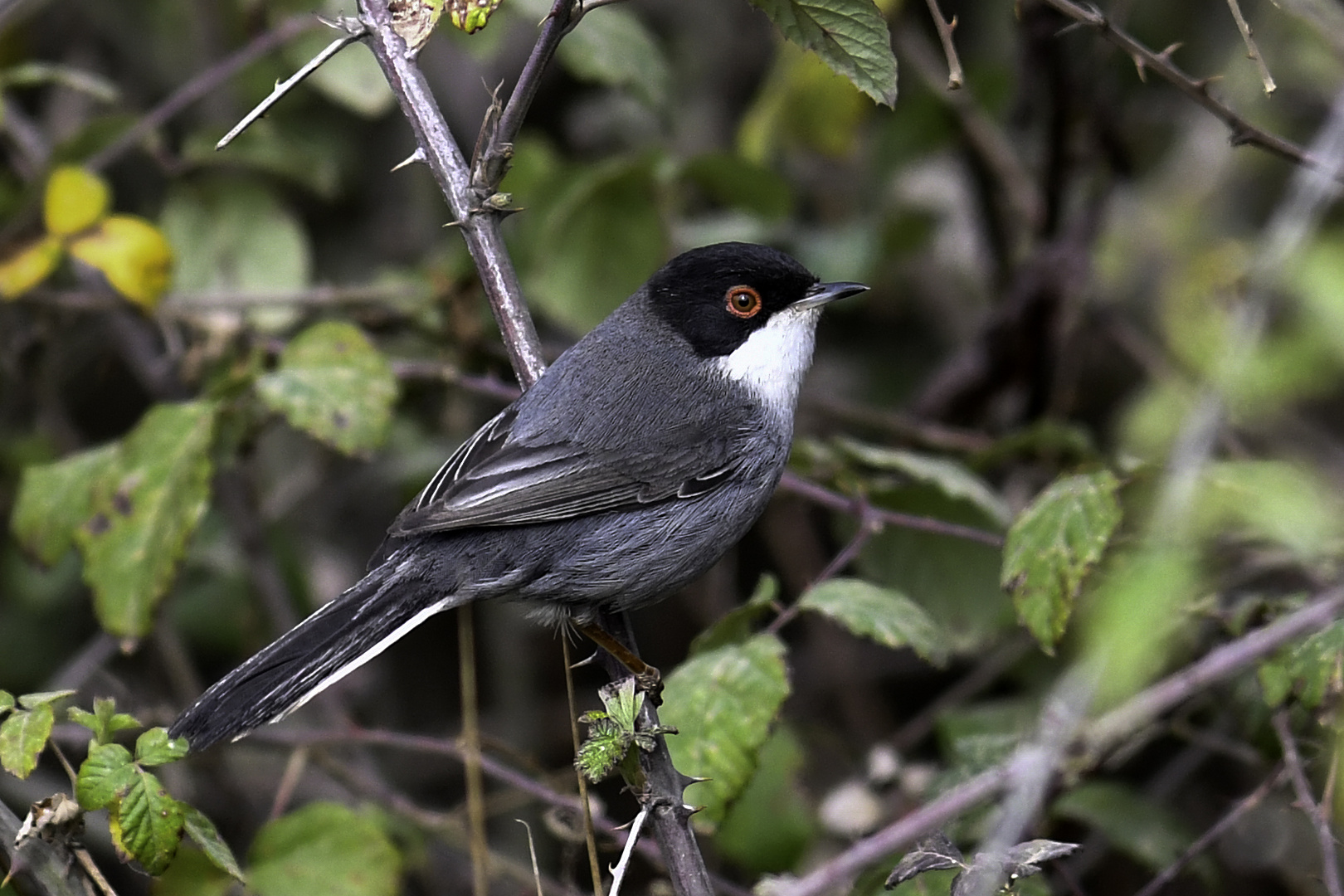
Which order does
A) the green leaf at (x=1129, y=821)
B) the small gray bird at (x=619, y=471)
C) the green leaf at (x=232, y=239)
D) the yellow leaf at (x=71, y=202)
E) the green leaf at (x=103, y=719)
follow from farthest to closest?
the green leaf at (x=232, y=239)
the yellow leaf at (x=71, y=202)
the green leaf at (x=1129, y=821)
the small gray bird at (x=619, y=471)
the green leaf at (x=103, y=719)

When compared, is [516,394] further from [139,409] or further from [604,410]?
[139,409]

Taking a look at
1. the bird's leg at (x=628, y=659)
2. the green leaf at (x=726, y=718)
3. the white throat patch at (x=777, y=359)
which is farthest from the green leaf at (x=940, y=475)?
the bird's leg at (x=628, y=659)

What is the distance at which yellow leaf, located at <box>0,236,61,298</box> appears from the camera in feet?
12.7

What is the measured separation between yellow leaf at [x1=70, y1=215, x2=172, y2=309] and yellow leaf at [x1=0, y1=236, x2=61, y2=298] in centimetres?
8

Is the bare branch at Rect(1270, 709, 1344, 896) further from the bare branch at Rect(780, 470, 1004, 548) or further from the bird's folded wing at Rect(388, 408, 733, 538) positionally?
the bird's folded wing at Rect(388, 408, 733, 538)

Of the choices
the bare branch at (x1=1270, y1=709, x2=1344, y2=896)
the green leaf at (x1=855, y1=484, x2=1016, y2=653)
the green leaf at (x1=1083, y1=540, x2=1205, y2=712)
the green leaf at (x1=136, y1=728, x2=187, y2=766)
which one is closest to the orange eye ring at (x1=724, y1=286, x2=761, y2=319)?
the green leaf at (x1=855, y1=484, x2=1016, y2=653)

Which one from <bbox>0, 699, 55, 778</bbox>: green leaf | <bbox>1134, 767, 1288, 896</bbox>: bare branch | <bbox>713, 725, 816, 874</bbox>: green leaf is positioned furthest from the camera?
<bbox>713, 725, 816, 874</bbox>: green leaf

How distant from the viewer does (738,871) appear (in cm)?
556

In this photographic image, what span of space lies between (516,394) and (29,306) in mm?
2024

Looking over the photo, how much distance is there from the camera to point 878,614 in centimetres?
303

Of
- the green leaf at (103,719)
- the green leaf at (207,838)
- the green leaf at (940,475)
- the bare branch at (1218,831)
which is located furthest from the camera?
the green leaf at (940,475)

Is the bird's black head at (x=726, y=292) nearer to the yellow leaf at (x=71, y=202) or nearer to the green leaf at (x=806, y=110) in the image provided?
the green leaf at (x=806, y=110)

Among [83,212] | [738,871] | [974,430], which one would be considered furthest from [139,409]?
[974,430]

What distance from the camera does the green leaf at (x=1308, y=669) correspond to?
253 centimetres
